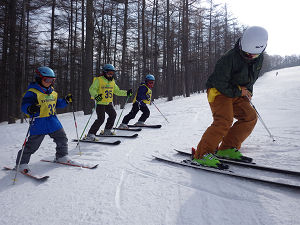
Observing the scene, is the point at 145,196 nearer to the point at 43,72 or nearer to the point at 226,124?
the point at 226,124

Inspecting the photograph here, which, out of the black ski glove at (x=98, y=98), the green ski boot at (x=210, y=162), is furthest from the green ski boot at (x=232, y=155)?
the black ski glove at (x=98, y=98)

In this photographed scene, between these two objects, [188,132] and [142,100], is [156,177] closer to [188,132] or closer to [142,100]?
[188,132]

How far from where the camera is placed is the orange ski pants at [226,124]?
271cm

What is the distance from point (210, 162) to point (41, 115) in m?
2.65

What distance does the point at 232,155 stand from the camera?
9.97 feet

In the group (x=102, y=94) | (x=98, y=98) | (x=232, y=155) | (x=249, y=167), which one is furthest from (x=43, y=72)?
(x=249, y=167)

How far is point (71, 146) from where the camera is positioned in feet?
15.4

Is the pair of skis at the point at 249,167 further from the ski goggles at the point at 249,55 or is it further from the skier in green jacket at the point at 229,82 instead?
the ski goggles at the point at 249,55

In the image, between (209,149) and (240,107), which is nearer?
(209,149)

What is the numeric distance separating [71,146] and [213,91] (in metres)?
3.53

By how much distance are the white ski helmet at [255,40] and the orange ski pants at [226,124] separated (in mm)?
696

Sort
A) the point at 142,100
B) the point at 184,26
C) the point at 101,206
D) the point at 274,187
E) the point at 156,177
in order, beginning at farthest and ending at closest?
the point at 184,26, the point at 142,100, the point at 156,177, the point at 274,187, the point at 101,206

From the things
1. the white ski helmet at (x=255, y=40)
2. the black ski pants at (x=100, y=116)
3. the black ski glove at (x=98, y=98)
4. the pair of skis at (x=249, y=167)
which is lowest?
the pair of skis at (x=249, y=167)

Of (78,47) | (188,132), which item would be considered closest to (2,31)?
(78,47)
